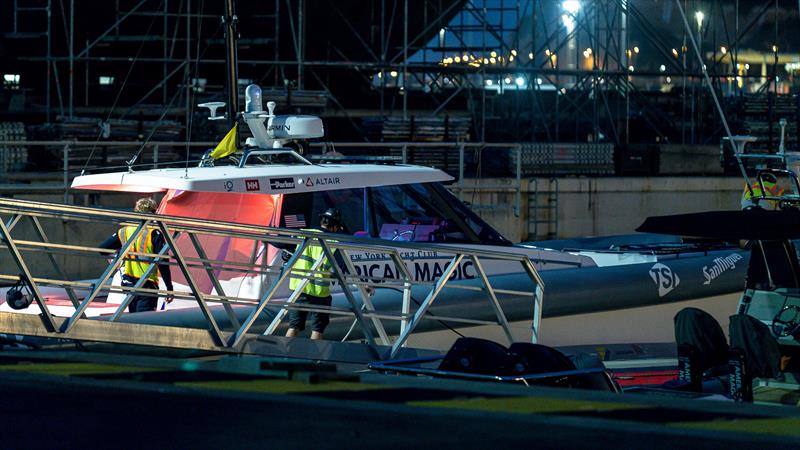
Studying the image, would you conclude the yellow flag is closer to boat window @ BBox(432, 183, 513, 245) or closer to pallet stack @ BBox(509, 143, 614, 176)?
boat window @ BBox(432, 183, 513, 245)

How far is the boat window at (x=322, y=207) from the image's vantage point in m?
10.8

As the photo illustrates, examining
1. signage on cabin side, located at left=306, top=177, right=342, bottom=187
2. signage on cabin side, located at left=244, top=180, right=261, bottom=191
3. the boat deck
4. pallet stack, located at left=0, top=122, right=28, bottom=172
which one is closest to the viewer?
the boat deck

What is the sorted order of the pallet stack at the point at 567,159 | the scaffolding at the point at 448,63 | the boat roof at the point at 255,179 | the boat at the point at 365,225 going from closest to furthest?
the boat roof at the point at 255,179 → the boat at the point at 365,225 → the pallet stack at the point at 567,159 → the scaffolding at the point at 448,63

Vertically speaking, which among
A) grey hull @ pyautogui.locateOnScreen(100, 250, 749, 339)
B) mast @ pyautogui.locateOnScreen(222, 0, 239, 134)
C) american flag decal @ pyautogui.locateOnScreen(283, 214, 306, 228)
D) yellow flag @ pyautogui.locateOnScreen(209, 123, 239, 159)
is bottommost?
grey hull @ pyautogui.locateOnScreen(100, 250, 749, 339)

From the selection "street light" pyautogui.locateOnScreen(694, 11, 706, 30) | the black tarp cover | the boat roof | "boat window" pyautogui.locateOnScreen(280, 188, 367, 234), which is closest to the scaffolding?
"street light" pyautogui.locateOnScreen(694, 11, 706, 30)

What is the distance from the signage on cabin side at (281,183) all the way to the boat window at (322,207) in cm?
23

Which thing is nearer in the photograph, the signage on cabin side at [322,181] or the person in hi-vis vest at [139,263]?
the person in hi-vis vest at [139,263]

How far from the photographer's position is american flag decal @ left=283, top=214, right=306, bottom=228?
35.4ft

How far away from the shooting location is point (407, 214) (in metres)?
11.6

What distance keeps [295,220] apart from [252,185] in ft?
2.15

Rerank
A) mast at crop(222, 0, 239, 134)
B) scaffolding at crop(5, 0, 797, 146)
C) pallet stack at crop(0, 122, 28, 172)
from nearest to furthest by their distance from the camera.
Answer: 1. mast at crop(222, 0, 239, 134)
2. pallet stack at crop(0, 122, 28, 172)
3. scaffolding at crop(5, 0, 797, 146)

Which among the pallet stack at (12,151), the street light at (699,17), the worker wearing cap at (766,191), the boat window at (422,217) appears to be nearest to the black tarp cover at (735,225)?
the worker wearing cap at (766,191)

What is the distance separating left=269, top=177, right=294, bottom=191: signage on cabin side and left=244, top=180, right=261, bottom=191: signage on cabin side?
0.13 meters

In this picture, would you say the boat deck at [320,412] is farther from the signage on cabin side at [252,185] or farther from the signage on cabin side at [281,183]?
the signage on cabin side at [281,183]
